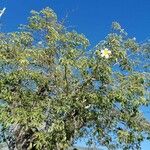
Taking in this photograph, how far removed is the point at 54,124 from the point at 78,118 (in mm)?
1331

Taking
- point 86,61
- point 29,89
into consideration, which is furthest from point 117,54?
point 29,89

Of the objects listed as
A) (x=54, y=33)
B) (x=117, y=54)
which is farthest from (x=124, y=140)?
(x=54, y=33)

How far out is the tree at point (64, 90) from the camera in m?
13.4

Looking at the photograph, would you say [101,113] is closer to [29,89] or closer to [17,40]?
[29,89]

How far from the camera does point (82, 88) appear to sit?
14.2 m

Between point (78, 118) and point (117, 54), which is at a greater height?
point (117, 54)

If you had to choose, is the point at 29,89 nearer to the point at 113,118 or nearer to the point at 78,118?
the point at 78,118

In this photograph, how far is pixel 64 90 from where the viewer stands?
1458cm

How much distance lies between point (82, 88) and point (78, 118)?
904 millimetres

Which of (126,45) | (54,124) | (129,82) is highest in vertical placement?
(126,45)

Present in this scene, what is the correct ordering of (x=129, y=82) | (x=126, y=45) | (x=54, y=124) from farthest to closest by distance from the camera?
(x=126, y=45) → (x=129, y=82) → (x=54, y=124)

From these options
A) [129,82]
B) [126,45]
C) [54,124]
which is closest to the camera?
[54,124]

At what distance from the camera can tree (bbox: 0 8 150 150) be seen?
13375 mm

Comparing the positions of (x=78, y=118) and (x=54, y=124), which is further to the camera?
(x=78, y=118)
